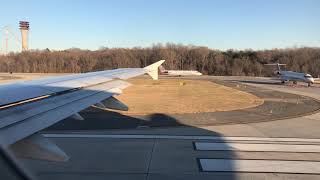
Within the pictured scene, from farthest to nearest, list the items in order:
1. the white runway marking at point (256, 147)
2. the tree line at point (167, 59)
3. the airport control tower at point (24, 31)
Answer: the airport control tower at point (24, 31)
the tree line at point (167, 59)
the white runway marking at point (256, 147)

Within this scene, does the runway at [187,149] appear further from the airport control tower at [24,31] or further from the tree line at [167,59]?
the airport control tower at [24,31]

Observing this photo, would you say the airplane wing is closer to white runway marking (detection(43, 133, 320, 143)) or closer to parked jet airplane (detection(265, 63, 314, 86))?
white runway marking (detection(43, 133, 320, 143))

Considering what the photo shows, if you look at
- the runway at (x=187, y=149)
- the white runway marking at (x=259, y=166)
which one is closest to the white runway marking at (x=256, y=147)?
the runway at (x=187, y=149)

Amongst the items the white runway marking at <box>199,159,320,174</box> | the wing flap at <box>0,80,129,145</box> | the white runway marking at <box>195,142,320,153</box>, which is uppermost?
the wing flap at <box>0,80,129,145</box>

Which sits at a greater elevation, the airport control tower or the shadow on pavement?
the airport control tower

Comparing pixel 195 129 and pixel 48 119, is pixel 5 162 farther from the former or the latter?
pixel 195 129

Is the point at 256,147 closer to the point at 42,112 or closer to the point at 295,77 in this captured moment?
the point at 42,112

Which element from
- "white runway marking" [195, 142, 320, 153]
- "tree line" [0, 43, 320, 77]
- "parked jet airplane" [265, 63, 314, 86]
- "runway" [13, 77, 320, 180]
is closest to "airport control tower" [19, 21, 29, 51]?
"tree line" [0, 43, 320, 77]
